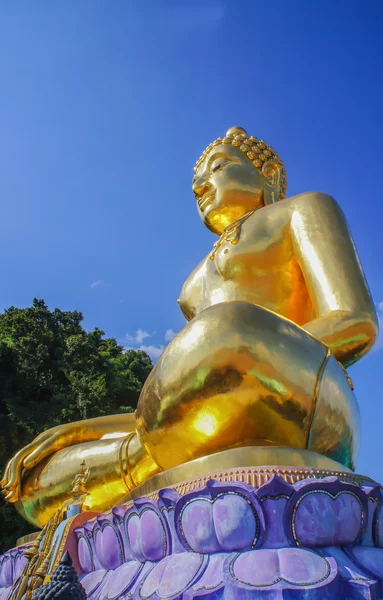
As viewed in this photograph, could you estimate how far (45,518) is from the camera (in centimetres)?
314

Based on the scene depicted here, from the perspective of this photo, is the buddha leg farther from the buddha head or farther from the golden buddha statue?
the buddha head

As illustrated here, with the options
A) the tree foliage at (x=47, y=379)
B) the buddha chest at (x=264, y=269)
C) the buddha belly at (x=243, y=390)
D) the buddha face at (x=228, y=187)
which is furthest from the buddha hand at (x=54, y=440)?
the tree foliage at (x=47, y=379)

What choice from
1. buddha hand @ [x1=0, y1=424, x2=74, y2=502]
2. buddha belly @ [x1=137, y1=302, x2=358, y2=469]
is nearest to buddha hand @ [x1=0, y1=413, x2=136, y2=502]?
buddha hand @ [x1=0, y1=424, x2=74, y2=502]

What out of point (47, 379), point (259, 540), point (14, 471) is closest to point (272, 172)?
point (14, 471)

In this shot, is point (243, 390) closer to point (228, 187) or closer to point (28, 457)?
point (28, 457)

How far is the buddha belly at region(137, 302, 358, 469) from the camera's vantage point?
2045 millimetres

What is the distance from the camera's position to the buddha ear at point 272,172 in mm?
4137

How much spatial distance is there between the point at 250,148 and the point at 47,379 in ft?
34.4

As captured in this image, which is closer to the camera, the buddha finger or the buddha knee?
the buddha knee

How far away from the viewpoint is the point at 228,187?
3.91m

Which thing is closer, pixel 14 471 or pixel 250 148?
pixel 14 471

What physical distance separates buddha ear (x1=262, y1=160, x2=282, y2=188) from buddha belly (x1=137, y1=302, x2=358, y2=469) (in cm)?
217

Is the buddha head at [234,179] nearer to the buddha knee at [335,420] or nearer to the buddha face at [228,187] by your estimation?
the buddha face at [228,187]

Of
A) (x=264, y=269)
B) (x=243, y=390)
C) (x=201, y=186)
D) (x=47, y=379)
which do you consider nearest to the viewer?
(x=243, y=390)
